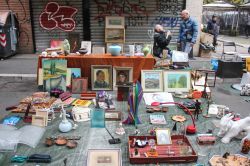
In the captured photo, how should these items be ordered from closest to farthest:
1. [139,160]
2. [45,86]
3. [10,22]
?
[139,160] → [45,86] → [10,22]

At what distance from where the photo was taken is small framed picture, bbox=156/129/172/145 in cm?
320

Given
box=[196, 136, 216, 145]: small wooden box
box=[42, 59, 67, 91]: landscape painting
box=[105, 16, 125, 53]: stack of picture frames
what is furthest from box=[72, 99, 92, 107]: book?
box=[105, 16, 125, 53]: stack of picture frames

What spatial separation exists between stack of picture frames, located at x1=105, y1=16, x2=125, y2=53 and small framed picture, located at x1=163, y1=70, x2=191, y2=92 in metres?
5.46

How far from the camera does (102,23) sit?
10523 mm

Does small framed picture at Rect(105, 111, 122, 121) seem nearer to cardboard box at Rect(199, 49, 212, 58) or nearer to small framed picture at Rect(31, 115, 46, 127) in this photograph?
small framed picture at Rect(31, 115, 46, 127)

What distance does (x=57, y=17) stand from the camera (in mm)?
10547

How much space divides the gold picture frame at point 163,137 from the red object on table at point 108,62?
6.95 feet

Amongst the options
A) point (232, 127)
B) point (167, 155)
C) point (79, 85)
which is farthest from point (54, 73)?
point (232, 127)

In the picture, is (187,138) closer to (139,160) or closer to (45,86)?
(139,160)

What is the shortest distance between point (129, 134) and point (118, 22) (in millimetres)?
7431

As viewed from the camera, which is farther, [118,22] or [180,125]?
[118,22]

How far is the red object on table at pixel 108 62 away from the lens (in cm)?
527

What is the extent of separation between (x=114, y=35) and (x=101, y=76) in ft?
17.9

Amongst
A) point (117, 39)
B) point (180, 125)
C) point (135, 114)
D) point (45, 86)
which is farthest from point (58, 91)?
point (117, 39)
